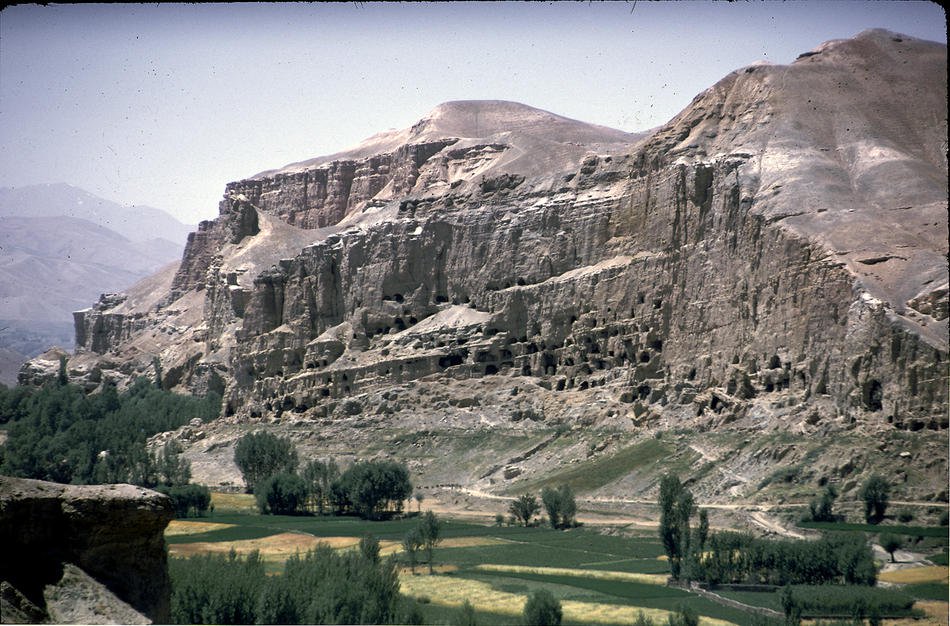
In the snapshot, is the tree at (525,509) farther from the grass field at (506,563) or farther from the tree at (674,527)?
the tree at (674,527)

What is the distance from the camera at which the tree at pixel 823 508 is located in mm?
58562

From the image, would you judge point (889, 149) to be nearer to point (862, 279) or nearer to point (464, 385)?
point (862, 279)

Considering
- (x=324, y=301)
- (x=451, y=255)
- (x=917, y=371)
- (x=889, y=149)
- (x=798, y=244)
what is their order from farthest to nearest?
(x=324, y=301) < (x=451, y=255) < (x=889, y=149) < (x=798, y=244) < (x=917, y=371)

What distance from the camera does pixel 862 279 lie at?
73000 millimetres

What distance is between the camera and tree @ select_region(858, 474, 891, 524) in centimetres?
5688

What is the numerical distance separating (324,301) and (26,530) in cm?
10303

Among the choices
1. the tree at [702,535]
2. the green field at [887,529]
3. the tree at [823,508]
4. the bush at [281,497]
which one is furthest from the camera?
the bush at [281,497]

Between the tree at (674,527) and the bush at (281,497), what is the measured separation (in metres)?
31.0

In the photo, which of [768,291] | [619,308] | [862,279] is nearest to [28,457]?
[619,308]

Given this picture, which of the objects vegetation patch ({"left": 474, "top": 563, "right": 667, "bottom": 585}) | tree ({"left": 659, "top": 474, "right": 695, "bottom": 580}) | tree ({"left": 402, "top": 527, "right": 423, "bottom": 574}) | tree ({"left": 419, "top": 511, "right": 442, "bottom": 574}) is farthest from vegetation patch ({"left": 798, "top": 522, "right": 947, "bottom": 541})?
tree ({"left": 402, "top": 527, "right": 423, "bottom": 574})

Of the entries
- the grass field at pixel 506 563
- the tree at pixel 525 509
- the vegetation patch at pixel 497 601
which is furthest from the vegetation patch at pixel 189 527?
the vegetation patch at pixel 497 601

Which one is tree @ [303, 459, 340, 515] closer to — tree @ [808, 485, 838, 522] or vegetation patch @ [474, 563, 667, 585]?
vegetation patch @ [474, 563, 667, 585]

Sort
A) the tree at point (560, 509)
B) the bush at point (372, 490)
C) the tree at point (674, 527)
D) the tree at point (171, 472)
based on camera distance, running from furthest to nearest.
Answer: the tree at point (171, 472) < the bush at point (372, 490) < the tree at point (560, 509) < the tree at point (674, 527)

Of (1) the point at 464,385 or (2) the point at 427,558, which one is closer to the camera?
(2) the point at 427,558
